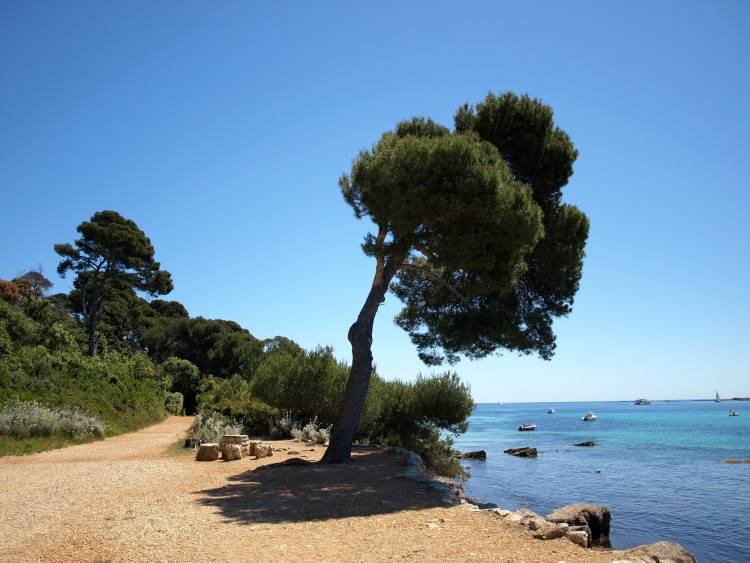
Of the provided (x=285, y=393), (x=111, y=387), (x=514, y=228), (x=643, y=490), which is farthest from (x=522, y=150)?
(x=111, y=387)

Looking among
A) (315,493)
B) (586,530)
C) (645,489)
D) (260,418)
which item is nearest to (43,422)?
(260,418)

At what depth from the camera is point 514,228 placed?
10648 millimetres

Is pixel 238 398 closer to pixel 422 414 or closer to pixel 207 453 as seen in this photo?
pixel 422 414

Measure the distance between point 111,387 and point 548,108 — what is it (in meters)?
19.2

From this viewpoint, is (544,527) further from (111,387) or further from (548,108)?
(111,387)

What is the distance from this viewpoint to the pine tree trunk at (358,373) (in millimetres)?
11617

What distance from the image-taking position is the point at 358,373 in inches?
472

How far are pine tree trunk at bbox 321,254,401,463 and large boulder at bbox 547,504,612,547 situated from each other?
4.58 meters

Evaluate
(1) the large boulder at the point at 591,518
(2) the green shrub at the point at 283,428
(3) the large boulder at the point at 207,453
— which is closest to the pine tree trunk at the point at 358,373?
(3) the large boulder at the point at 207,453

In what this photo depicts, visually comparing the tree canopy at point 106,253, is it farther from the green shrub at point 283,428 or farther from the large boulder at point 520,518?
the large boulder at point 520,518

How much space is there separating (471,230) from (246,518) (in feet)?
22.8

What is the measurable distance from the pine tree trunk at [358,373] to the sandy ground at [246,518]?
592 millimetres

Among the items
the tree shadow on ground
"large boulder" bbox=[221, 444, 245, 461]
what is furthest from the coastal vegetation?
"large boulder" bbox=[221, 444, 245, 461]

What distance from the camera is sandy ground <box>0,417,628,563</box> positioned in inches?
212
